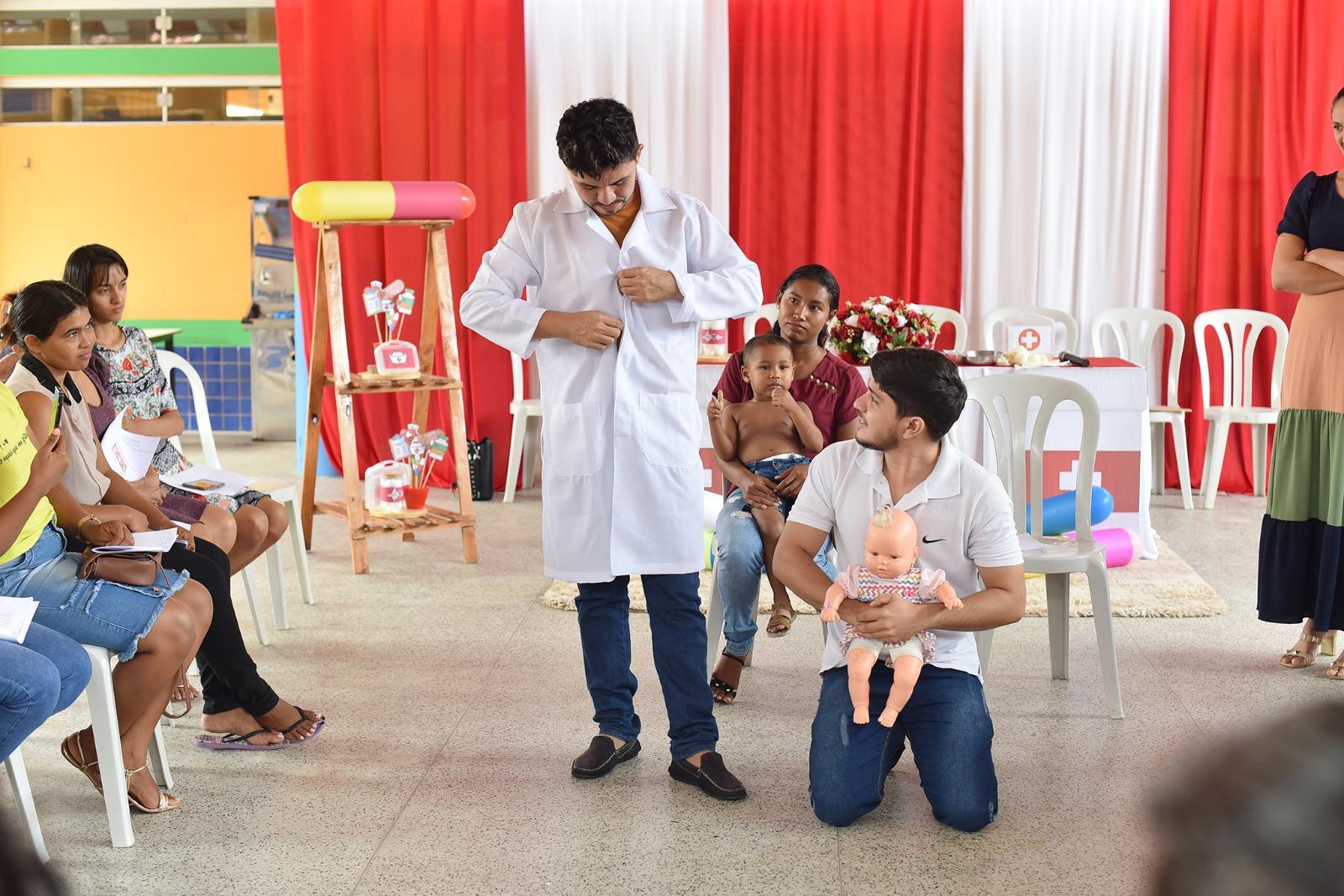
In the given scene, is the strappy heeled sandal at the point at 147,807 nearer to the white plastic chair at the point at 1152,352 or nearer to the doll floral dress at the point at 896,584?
the doll floral dress at the point at 896,584

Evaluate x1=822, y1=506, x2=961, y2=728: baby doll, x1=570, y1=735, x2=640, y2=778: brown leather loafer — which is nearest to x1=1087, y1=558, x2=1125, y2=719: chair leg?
x1=822, y1=506, x2=961, y2=728: baby doll

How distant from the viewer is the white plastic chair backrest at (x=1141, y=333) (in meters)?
6.12

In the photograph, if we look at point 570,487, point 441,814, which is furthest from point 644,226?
point 441,814

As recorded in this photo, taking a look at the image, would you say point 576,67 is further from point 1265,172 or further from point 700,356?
point 1265,172

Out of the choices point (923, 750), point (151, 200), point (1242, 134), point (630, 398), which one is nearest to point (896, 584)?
point (923, 750)

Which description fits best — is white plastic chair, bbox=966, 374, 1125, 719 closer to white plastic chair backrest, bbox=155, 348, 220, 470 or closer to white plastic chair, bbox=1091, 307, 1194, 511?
white plastic chair backrest, bbox=155, 348, 220, 470

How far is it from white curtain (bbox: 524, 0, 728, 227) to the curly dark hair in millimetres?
Answer: 3892

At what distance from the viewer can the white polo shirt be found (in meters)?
2.61

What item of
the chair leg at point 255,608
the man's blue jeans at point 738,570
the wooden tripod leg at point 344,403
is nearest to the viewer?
the man's blue jeans at point 738,570

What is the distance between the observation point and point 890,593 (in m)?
2.50

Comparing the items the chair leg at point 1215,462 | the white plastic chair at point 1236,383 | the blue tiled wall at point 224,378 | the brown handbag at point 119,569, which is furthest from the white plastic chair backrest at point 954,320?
the blue tiled wall at point 224,378

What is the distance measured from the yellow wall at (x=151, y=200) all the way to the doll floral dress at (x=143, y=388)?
497 centimetres

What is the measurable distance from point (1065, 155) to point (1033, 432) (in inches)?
126

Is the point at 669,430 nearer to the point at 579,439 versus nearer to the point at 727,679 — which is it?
the point at 579,439
